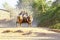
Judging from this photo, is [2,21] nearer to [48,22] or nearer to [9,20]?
[9,20]

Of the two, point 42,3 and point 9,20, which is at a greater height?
point 42,3

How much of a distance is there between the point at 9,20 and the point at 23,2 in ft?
60.3

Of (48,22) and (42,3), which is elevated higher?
(42,3)

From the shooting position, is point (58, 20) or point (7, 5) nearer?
point (58, 20)

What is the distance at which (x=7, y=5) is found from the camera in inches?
1953

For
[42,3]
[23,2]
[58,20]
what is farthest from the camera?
[23,2]

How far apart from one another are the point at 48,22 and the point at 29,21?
2.58 meters

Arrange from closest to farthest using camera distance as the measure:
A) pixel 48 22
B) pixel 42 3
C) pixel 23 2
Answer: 1. pixel 48 22
2. pixel 42 3
3. pixel 23 2

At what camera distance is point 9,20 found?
28953mm

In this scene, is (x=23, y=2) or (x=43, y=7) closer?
(x=43, y=7)

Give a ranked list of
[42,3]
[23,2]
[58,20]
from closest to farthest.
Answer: [58,20]
[42,3]
[23,2]

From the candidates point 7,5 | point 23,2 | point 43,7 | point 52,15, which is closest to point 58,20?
point 52,15

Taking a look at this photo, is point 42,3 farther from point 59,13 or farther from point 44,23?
point 59,13

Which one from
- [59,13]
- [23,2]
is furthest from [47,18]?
[23,2]
